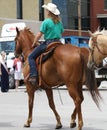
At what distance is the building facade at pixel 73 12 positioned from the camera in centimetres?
4469

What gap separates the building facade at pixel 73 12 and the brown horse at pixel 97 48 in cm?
3264

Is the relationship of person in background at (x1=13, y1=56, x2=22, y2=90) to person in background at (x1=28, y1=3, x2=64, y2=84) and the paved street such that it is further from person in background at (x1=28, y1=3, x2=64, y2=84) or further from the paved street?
person in background at (x1=28, y1=3, x2=64, y2=84)

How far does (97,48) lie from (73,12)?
49331mm

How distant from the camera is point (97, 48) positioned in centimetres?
948

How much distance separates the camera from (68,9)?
57.1 m

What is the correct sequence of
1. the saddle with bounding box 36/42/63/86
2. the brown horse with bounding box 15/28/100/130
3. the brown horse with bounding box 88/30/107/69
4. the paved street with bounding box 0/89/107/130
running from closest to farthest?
the brown horse with bounding box 88/30/107/69 → the brown horse with bounding box 15/28/100/130 → the saddle with bounding box 36/42/63/86 → the paved street with bounding box 0/89/107/130

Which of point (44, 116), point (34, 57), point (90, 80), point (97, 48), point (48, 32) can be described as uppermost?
point (48, 32)

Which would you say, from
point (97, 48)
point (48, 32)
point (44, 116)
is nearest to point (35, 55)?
point (48, 32)

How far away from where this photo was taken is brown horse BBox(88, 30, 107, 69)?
30.9 ft

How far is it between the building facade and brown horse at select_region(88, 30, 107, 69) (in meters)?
32.6

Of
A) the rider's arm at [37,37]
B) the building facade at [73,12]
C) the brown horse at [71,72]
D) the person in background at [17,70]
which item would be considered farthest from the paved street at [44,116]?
the building facade at [73,12]

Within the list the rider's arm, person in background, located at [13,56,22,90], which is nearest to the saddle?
the rider's arm

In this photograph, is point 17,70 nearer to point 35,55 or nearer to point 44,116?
point 44,116

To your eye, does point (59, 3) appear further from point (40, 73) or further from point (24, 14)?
point (40, 73)
